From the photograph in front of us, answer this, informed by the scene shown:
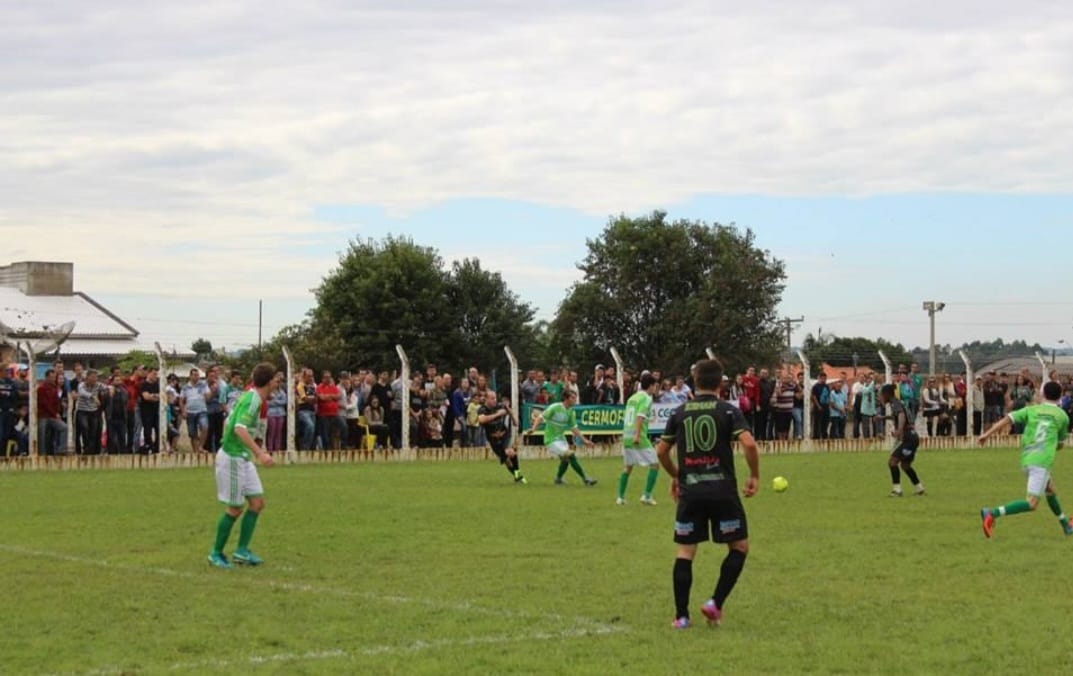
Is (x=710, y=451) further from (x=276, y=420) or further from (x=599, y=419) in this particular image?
(x=599, y=419)

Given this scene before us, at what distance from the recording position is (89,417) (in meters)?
30.1

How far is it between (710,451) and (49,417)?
2155 cm

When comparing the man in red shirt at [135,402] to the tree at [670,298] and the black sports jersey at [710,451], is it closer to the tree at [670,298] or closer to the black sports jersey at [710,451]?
the black sports jersey at [710,451]

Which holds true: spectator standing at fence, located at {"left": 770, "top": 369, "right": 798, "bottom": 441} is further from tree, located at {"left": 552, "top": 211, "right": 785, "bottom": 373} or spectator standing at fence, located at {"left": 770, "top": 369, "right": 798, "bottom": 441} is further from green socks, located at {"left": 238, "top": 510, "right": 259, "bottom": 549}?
tree, located at {"left": 552, "top": 211, "right": 785, "bottom": 373}

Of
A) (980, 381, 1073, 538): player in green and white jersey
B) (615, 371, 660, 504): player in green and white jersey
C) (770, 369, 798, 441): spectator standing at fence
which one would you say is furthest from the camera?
(770, 369, 798, 441): spectator standing at fence

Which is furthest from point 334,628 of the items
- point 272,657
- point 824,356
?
point 824,356

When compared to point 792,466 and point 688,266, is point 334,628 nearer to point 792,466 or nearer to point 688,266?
point 792,466

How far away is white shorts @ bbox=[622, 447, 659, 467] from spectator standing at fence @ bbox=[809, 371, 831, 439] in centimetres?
1574

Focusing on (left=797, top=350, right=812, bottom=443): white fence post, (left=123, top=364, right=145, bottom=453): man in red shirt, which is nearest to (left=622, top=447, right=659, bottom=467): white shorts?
(left=123, top=364, right=145, bottom=453): man in red shirt

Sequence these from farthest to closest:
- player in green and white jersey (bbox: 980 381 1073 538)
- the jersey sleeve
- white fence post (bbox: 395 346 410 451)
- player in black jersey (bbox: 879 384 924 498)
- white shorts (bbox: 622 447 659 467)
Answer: white fence post (bbox: 395 346 410 451) → player in black jersey (bbox: 879 384 924 498) → white shorts (bbox: 622 447 659 467) → player in green and white jersey (bbox: 980 381 1073 538) → the jersey sleeve

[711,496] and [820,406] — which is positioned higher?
[820,406]

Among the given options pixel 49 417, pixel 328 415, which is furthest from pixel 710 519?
pixel 328 415

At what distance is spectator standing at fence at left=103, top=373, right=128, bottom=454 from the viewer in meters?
30.4

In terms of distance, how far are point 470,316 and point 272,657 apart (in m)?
80.9
